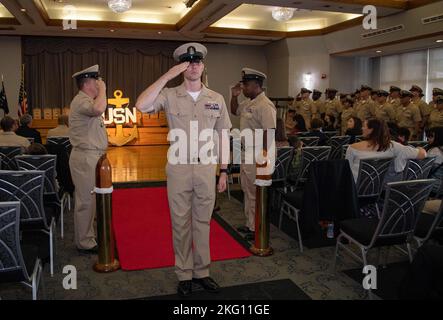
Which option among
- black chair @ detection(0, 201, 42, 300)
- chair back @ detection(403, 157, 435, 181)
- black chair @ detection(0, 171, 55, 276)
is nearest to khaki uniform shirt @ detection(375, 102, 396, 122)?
chair back @ detection(403, 157, 435, 181)

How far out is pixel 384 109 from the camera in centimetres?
952

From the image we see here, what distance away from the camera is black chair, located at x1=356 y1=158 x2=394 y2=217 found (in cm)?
365

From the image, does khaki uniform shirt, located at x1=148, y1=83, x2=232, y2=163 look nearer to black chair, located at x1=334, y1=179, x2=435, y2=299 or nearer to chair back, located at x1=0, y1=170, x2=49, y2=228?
chair back, located at x1=0, y1=170, x2=49, y2=228

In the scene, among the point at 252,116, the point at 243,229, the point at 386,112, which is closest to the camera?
the point at 252,116

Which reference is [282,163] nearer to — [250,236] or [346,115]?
[250,236]

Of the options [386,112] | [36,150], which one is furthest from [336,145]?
[36,150]

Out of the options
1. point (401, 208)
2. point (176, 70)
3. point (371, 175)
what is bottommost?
point (401, 208)

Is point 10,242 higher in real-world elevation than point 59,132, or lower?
lower

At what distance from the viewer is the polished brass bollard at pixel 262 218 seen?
3.64 meters

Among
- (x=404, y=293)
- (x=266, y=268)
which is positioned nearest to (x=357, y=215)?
(x=266, y=268)

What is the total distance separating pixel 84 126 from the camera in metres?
3.61

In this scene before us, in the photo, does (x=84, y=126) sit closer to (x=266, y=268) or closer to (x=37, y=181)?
(x=37, y=181)

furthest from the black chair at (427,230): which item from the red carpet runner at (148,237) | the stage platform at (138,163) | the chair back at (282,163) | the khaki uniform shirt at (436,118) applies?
the khaki uniform shirt at (436,118)

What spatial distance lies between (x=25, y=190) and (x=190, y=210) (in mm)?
Answer: 1214
